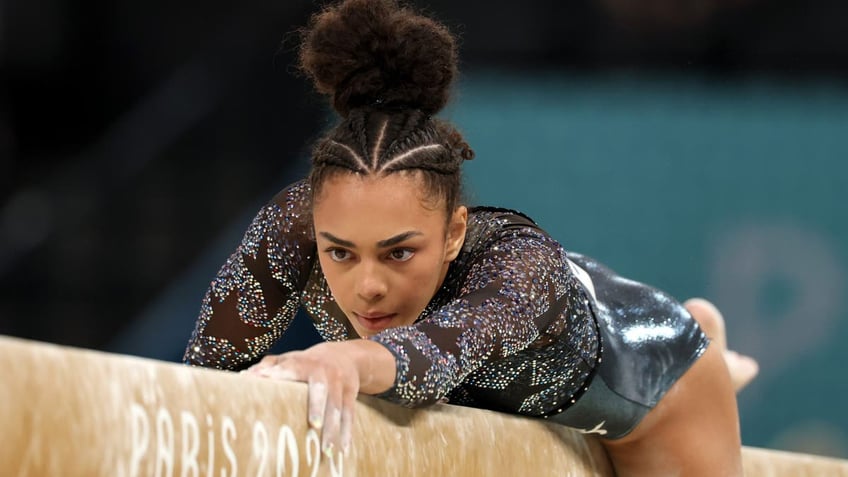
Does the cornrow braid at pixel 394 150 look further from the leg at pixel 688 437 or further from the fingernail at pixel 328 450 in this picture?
the leg at pixel 688 437

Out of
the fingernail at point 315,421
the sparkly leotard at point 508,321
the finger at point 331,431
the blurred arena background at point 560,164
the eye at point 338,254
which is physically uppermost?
the eye at point 338,254

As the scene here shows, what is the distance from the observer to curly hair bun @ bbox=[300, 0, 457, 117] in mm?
1914

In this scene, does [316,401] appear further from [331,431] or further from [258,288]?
[258,288]

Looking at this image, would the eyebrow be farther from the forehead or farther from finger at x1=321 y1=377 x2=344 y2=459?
finger at x1=321 y1=377 x2=344 y2=459

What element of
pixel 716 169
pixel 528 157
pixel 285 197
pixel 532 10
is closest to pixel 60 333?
pixel 528 157

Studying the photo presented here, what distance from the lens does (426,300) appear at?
1807mm

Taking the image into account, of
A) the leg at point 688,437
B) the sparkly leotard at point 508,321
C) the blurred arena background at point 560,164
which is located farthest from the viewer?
the blurred arena background at point 560,164

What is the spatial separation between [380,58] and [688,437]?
93 centimetres

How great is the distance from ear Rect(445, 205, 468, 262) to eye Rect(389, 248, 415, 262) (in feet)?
0.42

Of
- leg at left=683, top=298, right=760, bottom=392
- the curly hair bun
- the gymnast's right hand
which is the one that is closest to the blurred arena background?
leg at left=683, top=298, right=760, bottom=392

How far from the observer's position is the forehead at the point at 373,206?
1.68 metres

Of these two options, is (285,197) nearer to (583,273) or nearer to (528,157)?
(583,273)

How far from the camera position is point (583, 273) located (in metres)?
2.24

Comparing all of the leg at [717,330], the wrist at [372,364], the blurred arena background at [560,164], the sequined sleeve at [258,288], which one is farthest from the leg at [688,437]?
the blurred arena background at [560,164]
